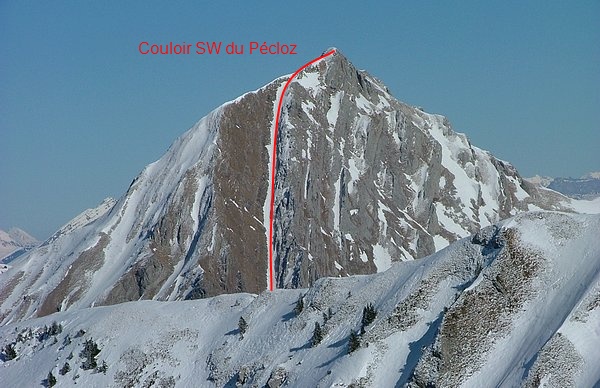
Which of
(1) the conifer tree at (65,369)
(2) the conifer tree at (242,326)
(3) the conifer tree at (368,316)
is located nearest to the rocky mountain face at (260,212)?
(1) the conifer tree at (65,369)

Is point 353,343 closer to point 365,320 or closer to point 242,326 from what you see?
point 365,320

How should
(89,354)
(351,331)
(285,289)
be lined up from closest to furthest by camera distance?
(351,331) < (89,354) < (285,289)

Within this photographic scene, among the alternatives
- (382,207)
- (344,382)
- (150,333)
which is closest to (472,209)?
(382,207)

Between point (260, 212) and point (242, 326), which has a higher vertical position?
point (260, 212)

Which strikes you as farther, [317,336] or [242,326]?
[242,326]

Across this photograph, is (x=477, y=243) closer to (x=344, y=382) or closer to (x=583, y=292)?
(x=583, y=292)

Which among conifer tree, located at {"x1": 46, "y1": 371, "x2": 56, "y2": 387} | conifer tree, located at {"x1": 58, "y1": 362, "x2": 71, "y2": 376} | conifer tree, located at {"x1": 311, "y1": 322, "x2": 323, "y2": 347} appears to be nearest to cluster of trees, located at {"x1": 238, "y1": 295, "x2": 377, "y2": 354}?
conifer tree, located at {"x1": 311, "y1": 322, "x2": 323, "y2": 347}

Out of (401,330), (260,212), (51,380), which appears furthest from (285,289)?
(260,212)
